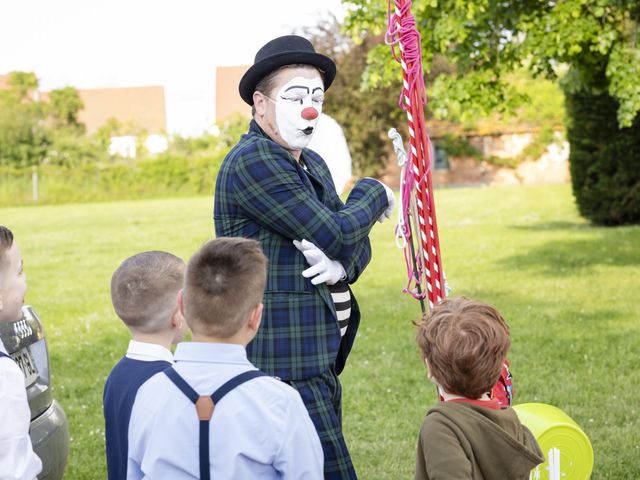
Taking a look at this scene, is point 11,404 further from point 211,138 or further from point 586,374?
point 211,138

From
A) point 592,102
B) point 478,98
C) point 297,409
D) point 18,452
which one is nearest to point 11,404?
point 18,452

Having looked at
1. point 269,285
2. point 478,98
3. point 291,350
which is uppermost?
point 478,98

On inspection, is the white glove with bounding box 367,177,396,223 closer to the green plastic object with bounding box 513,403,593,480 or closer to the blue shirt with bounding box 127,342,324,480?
the green plastic object with bounding box 513,403,593,480

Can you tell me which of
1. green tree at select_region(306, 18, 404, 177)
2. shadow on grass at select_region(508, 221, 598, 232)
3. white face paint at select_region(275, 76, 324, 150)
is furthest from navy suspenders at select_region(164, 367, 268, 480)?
green tree at select_region(306, 18, 404, 177)

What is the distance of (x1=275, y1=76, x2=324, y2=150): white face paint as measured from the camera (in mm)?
3273

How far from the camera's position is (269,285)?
3.09 metres

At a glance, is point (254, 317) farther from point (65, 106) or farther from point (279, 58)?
point (65, 106)

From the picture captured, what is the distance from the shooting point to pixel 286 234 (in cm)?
306

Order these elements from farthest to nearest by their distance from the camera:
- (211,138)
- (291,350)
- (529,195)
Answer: (211,138) → (529,195) → (291,350)

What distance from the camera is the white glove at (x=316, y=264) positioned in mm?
3059

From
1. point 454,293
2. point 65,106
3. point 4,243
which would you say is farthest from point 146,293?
point 65,106

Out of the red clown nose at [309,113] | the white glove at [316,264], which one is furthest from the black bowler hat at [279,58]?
the white glove at [316,264]

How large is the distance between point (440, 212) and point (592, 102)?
763 cm

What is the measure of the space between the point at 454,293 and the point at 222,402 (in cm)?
849
